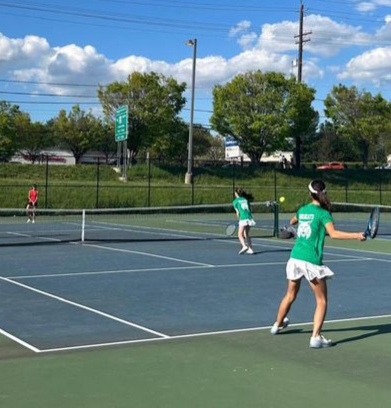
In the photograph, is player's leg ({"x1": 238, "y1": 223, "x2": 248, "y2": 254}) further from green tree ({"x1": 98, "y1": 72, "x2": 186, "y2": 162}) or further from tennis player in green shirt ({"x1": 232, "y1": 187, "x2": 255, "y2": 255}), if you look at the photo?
green tree ({"x1": 98, "y1": 72, "x2": 186, "y2": 162})

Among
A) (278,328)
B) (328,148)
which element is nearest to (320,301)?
(278,328)

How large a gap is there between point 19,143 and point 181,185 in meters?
30.9

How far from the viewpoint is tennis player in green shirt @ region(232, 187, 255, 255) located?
53.4 ft

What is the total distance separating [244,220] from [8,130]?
50.3m

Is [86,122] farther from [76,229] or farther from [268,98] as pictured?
[76,229]

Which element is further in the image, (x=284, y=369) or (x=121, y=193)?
(x=121, y=193)

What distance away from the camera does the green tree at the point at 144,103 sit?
53.6 m

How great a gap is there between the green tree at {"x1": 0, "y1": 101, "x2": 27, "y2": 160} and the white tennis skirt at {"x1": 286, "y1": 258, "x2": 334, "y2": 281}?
190 ft

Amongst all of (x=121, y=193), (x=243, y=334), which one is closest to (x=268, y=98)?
(x=121, y=193)

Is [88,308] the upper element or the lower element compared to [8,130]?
lower

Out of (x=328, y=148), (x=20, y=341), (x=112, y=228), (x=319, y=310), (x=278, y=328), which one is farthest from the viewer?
(x=328, y=148)

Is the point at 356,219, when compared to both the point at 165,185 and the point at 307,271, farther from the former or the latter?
the point at 307,271

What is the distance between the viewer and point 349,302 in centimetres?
1000

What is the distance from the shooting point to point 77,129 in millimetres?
72375
